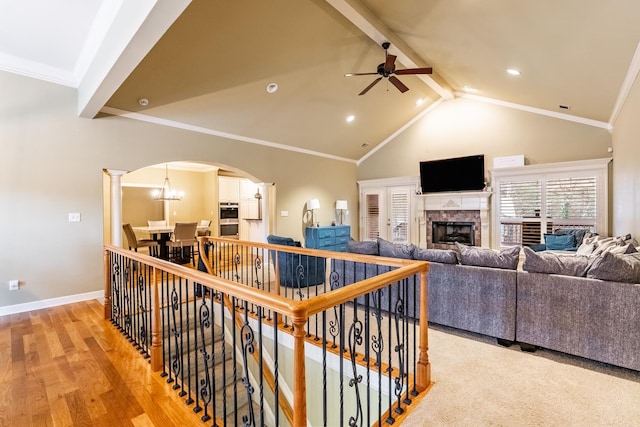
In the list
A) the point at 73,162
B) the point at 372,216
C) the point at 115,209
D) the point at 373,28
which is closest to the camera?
the point at 73,162

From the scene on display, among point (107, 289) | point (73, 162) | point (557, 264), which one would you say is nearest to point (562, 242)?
point (557, 264)

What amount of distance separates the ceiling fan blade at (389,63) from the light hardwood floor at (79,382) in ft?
15.1

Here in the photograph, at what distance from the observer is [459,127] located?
738 centimetres

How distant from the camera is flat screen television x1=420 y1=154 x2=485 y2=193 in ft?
23.1

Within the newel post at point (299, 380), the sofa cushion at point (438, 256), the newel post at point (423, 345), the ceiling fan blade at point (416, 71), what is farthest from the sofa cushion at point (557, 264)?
the ceiling fan blade at point (416, 71)

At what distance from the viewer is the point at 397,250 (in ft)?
11.8

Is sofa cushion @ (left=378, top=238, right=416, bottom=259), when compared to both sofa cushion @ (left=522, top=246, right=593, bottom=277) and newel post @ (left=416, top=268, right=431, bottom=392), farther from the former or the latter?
newel post @ (left=416, top=268, right=431, bottom=392)

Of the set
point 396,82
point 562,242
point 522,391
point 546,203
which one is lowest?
point 522,391

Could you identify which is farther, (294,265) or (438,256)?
(294,265)

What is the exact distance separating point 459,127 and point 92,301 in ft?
26.7

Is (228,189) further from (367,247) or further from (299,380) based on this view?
(299,380)

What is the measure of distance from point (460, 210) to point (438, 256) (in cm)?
451

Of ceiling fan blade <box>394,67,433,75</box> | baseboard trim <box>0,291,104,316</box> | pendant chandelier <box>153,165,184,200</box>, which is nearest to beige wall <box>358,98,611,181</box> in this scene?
ceiling fan blade <box>394,67,433,75</box>

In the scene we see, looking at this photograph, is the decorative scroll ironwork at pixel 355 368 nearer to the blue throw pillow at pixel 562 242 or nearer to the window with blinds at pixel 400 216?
the blue throw pillow at pixel 562 242
